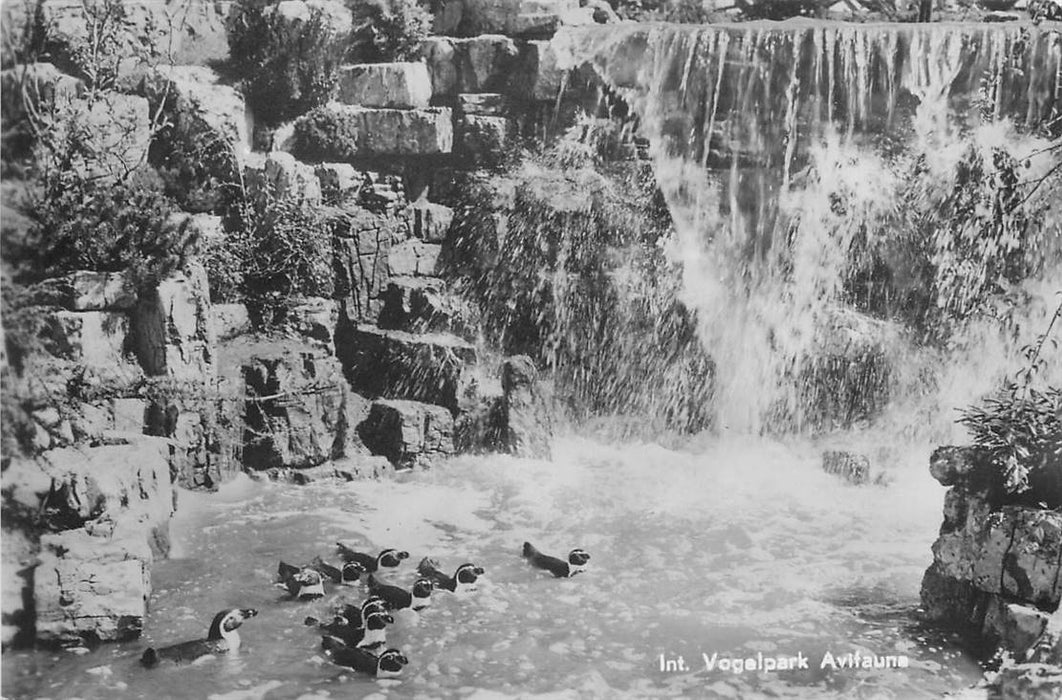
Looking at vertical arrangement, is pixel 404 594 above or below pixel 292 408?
below

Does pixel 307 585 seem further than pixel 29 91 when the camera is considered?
Yes

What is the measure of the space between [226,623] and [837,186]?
3361mm

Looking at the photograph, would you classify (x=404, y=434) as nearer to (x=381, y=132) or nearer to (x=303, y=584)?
(x=303, y=584)

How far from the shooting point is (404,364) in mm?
4426

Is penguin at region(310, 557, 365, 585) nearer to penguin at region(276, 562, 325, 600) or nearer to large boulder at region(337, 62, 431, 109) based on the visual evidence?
penguin at region(276, 562, 325, 600)

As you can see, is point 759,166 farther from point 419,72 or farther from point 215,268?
point 215,268

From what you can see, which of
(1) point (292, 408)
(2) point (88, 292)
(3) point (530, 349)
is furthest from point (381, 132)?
(2) point (88, 292)

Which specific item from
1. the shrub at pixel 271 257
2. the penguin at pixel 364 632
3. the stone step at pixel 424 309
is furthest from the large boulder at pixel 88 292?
the penguin at pixel 364 632

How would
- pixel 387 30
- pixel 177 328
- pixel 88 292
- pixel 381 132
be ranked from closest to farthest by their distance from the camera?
pixel 88 292
pixel 177 328
pixel 387 30
pixel 381 132

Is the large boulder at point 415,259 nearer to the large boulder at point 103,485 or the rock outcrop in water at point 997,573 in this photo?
the large boulder at point 103,485

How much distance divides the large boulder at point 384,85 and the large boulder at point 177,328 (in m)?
1.06

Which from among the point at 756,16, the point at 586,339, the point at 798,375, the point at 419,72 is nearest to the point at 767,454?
the point at 798,375

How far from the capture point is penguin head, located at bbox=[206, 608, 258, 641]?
364 cm

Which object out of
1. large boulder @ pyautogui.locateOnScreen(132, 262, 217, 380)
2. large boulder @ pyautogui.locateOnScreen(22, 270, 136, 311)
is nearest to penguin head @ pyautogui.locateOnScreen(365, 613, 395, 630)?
large boulder @ pyautogui.locateOnScreen(132, 262, 217, 380)
